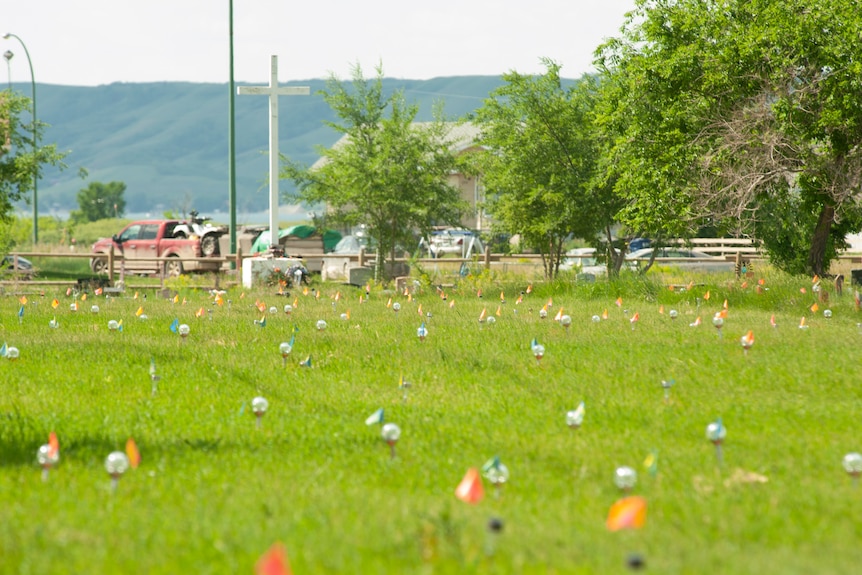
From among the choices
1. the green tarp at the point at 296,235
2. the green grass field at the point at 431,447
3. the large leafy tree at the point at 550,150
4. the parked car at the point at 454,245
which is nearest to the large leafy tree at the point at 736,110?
the large leafy tree at the point at 550,150

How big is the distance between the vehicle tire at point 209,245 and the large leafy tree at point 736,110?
20.3m

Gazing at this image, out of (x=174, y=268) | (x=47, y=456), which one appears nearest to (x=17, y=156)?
(x=174, y=268)

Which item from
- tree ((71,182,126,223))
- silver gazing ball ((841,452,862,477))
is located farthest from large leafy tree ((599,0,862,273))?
tree ((71,182,126,223))

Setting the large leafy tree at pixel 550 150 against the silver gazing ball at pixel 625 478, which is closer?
the silver gazing ball at pixel 625 478

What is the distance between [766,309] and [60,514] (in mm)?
14377

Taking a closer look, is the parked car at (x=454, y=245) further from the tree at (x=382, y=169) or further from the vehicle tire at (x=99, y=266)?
the tree at (x=382, y=169)

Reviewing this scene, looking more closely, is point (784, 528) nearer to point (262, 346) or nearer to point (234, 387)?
point (234, 387)

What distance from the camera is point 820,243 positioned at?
2208 centimetres

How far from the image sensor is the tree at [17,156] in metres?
26.1

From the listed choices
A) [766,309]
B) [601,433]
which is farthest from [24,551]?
[766,309]

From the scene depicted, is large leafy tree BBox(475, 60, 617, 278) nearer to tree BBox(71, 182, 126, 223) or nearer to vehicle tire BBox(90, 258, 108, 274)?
vehicle tire BBox(90, 258, 108, 274)

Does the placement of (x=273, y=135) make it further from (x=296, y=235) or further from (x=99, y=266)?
(x=99, y=266)

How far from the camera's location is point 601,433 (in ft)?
28.0

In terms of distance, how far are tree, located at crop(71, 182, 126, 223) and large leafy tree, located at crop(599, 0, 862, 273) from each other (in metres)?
82.7
